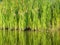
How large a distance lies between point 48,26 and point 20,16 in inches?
166

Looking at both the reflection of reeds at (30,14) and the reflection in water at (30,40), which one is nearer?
the reflection in water at (30,40)

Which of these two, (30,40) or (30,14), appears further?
(30,14)

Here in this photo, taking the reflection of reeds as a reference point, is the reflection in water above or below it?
below

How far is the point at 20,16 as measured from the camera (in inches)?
1620

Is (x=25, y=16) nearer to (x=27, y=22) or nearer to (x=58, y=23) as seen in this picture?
(x=27, y=22)

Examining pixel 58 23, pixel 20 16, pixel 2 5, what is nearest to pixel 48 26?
pixel 58 23

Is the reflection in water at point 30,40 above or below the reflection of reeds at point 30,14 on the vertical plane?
below

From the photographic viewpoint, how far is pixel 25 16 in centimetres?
4091

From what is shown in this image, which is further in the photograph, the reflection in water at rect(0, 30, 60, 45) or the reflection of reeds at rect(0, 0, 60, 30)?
the reflection of reeds at rect(0, 0, 60, 30)

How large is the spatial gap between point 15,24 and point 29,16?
211 centimetres

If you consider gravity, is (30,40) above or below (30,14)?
below

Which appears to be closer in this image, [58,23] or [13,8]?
[58,23]

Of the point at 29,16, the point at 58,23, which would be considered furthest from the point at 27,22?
the point at 58,23

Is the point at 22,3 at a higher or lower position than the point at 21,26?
higher
